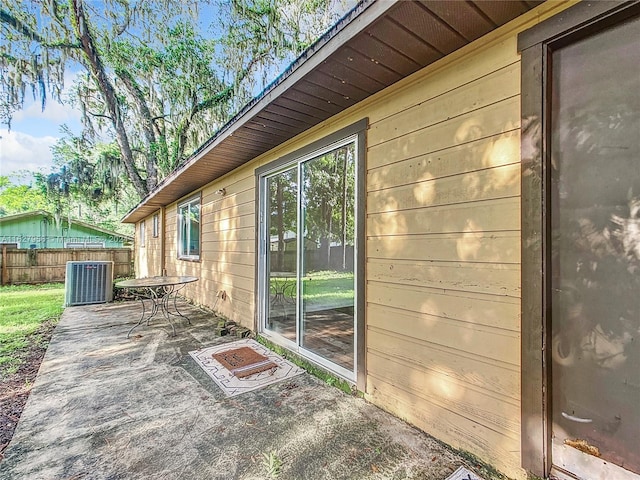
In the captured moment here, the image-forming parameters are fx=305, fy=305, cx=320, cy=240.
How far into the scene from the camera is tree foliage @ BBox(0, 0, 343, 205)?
25.7ft

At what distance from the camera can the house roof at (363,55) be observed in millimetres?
1507

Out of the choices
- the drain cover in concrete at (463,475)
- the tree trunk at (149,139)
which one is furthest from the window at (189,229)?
the drain cover in concrete at (463,475)

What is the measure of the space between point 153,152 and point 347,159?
35.1 ft

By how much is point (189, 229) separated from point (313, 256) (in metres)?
4.50

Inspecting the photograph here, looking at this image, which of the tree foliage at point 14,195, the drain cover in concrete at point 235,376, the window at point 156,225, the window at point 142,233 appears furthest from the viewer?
the tree foliage at point 14,195

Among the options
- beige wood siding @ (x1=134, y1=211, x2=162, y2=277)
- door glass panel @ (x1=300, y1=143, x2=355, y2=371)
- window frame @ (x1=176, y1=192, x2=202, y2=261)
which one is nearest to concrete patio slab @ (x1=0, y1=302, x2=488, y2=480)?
door glass panel @ (x1=300, y1=143, x2=355, y2=371)

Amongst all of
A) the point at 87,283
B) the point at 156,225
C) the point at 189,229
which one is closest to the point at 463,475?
the point at 189,229

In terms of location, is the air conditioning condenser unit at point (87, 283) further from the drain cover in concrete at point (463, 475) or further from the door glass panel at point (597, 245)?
the door glass panel at point (597, 245)

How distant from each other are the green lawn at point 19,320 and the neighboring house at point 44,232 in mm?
10104

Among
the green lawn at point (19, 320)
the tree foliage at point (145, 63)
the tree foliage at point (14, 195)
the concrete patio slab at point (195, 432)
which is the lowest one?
the green lawn at point (19, 320)

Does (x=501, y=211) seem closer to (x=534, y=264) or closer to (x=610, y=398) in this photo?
(x=534, y=264)

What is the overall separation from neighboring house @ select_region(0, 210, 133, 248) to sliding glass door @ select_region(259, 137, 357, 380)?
54.7ft

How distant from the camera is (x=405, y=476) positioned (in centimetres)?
158

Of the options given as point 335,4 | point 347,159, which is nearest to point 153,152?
point 335,4
